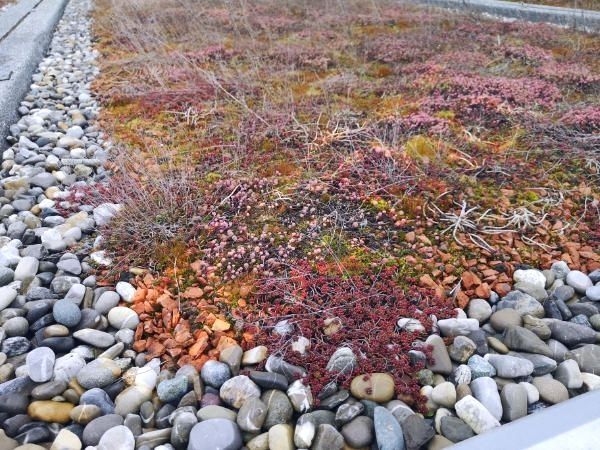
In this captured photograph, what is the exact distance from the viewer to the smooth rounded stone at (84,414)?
2078 millimetres

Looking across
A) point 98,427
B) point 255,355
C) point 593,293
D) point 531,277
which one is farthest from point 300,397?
point 593,293

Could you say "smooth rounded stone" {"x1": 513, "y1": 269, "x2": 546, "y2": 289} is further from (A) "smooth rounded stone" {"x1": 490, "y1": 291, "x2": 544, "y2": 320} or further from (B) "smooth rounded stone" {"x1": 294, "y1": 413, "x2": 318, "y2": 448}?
(B) "smooth rounded stone" {"x1": 294, "y1": 413, "x2": 318, "y2": 448}

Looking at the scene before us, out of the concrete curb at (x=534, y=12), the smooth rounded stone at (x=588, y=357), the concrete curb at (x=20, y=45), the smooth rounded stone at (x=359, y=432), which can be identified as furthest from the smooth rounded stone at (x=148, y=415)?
the concrete curb at (x=534, y=12)

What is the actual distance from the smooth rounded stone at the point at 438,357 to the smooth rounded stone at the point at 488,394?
5.3 inches

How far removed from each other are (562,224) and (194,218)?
252 cm

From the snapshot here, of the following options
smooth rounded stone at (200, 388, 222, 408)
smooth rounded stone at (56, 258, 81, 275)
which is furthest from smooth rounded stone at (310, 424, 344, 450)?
smooth rounded stone at (56, 258, 81, 275)

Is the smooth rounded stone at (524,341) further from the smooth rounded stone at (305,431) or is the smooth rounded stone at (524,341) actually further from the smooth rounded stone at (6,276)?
the smooth rounded stone at (6,276)

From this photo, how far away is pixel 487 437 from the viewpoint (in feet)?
5.69

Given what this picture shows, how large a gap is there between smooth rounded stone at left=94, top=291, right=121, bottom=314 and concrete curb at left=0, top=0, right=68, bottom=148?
98.0 inches

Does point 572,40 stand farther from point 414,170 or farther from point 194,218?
point 194,218

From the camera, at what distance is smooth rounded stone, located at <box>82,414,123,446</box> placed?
2.00 m

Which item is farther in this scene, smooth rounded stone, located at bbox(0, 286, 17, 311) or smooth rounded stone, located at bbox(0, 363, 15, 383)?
smooth rounded stone, located at bbox(0, 286, 17, 311)

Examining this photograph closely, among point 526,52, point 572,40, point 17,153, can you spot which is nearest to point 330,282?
point 17,153

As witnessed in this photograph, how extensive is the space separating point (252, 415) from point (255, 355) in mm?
342
